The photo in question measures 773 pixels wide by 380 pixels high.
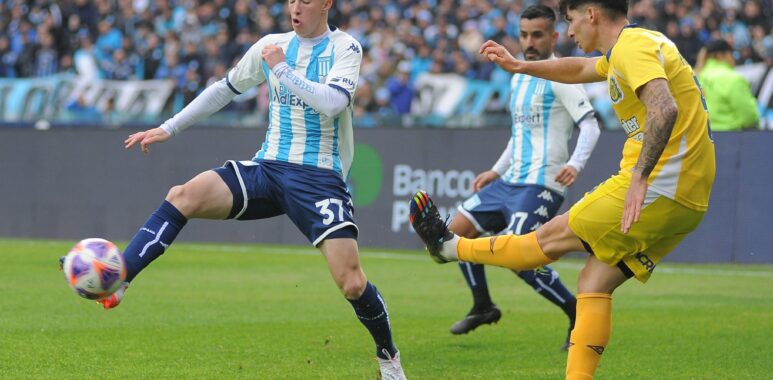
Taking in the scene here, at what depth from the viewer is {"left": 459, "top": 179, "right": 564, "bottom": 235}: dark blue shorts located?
355 inches

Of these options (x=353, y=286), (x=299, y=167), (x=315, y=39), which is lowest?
(x=353, y=286)

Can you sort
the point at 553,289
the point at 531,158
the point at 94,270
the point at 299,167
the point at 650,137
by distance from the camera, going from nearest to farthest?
the point at 650,137
the point at 94,270
the point at 299,167
the point at 553,289
the point at 531,158

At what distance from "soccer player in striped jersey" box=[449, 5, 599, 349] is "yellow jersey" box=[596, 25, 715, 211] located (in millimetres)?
2925

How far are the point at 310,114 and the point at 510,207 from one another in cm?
244

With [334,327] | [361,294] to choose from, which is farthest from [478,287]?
[361,294]

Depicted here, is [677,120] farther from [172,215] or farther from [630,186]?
[172,215]

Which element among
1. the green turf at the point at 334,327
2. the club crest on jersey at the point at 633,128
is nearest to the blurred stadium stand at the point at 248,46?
the green turf at the point at 334,327

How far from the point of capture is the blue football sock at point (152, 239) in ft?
21.7

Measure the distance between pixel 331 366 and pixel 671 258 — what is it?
365 inches

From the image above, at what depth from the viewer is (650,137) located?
18.3ft

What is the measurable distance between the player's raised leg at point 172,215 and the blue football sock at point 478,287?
275cm

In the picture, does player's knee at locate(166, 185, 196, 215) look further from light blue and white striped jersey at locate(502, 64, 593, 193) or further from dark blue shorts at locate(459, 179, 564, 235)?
light blue and white striped jersey at locate(502, 64, 593, 193)

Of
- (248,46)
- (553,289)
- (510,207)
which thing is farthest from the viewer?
(248,46)

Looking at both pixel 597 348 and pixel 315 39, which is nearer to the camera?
pixel 597 348
